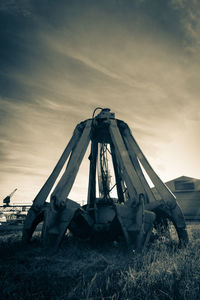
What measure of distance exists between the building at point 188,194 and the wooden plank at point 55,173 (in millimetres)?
17526

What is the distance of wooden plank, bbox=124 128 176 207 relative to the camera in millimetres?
6031

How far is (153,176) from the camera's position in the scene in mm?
6891

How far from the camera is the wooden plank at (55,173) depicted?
6384mm

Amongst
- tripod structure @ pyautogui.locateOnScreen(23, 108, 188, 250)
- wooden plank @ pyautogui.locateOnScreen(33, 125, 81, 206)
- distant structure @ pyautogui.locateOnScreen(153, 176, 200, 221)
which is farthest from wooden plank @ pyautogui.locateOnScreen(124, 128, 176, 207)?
distant structure @ pyautogui.locateOnScreen(153, 176, 200, 221)

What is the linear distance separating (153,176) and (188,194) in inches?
684

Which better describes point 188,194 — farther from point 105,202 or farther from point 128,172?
point 128,172

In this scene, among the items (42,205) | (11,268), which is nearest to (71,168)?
(42,205)

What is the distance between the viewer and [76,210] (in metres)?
5.15

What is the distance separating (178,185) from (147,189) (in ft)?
57.2

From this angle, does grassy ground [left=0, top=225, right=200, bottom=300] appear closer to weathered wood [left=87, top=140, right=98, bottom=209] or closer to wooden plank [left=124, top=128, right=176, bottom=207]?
wooden plank [left=124, top=128, right=176, bottom=207]

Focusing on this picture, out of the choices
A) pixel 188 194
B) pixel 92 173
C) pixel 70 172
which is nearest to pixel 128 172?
pixel 70 172

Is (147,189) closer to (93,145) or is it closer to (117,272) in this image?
(93,145)

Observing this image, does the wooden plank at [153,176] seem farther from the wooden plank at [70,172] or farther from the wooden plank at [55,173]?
the wooden plank at [55,173]

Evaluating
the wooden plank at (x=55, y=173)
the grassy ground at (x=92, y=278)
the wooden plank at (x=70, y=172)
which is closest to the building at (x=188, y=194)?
the wooden plank at (x=55, y=173)
